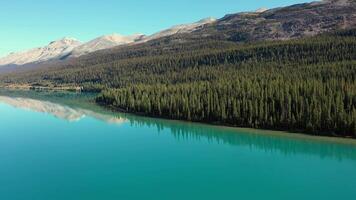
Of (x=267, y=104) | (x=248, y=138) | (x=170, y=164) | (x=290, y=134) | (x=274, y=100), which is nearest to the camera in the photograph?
(x=170, y=164)

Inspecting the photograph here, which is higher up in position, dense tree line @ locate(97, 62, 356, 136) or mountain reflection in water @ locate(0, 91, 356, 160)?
dense tree line @ locate(97, 62, 356, 136)

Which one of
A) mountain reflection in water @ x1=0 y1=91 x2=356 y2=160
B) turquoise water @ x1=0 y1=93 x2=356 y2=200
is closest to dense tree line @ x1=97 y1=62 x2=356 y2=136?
mountain reflection in water @ x1=0 y1=91 x2=356 y2=160

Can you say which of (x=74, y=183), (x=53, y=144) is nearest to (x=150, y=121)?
(x=53, y=144)

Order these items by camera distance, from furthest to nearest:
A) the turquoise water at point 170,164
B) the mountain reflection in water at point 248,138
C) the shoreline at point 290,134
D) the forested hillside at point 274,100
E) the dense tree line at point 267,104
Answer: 1. the forested hillside at point 274,100
2. the dense tree line at point 267,104
3. the shoreline at point 290,134
4. the mountain reflection in water at point 248,138
5. the turquoise water at point 170,164

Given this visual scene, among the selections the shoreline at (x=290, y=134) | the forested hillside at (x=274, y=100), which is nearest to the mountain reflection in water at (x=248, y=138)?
the shoreline at (x=290, y=134)

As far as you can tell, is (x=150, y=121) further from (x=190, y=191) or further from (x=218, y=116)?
(x=190, y=191)

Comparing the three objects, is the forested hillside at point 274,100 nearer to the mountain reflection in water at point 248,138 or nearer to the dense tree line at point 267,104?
the dense tree line at point 267,104

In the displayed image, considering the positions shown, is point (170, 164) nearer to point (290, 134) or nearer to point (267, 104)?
point (290, 134)

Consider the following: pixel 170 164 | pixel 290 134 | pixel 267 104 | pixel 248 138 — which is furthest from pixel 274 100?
pixel 170 164

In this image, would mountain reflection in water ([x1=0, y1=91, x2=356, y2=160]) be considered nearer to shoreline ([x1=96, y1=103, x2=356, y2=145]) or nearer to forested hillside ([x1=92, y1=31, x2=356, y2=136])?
shoreline ([x1=96, y1=103, x2=356, y2=145])
